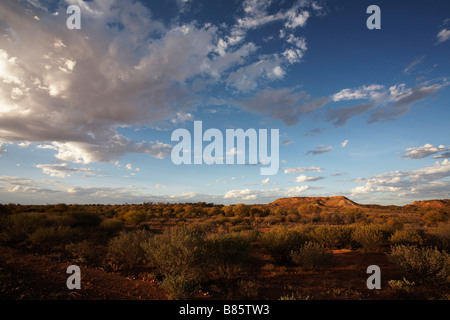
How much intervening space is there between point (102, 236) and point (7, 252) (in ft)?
15.7

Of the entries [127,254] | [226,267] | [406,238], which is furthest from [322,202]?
[127,254]

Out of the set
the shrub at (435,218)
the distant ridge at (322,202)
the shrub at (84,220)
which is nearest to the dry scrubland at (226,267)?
the shrub at (84,220)

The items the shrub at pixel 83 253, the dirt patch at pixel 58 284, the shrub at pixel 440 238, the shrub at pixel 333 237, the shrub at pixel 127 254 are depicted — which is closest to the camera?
the dirt patch at pixel 58 284

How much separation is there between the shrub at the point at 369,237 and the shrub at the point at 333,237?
1.43 ft

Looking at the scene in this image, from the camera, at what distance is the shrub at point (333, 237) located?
1093 cm

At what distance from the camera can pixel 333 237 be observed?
1102 centimetres

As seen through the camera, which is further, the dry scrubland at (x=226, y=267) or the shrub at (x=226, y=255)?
the shrub at (x=226, y=255)

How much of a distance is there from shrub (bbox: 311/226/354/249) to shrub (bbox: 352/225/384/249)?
17.2 inches

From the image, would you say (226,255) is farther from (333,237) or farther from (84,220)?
(84,220)

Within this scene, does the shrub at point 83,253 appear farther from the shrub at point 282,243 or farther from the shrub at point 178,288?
the shrub at point 282,243
